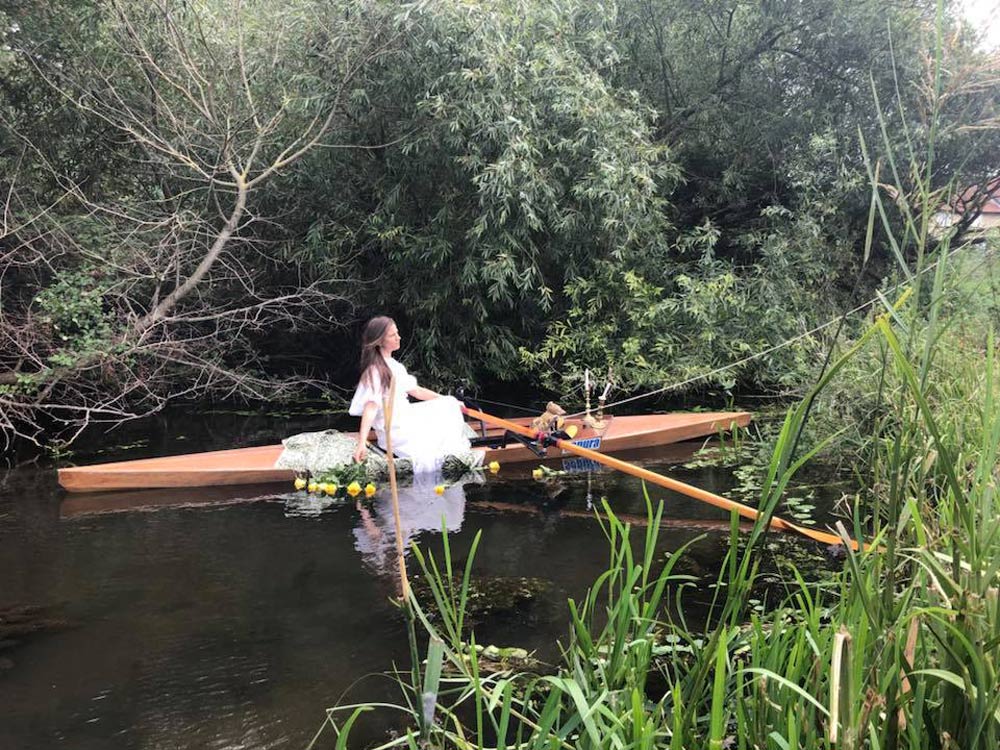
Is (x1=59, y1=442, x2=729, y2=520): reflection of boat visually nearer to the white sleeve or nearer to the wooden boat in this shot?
the wooden boat

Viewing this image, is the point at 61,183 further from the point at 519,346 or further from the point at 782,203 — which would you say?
the point at 782,203

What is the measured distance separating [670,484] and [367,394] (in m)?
2.16

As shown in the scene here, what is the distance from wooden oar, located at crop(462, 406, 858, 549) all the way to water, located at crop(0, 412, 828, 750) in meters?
0.22

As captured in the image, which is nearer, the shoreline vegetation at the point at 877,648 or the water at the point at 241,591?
the shoreline vegetation at the point at 877,648

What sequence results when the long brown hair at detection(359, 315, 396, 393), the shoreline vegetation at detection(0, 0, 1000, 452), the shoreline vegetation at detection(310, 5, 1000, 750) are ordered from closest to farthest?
the shoreline vegetation at detection(310, 5, 1000, 750) < the long brown hair at detection(359, 315, 396, 393) < the shoreline vegetation at detection(0, 0, 1000, 452)

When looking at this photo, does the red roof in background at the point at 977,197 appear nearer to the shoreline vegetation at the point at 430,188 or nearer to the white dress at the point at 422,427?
the shoreline vegetation at the point at 430,188

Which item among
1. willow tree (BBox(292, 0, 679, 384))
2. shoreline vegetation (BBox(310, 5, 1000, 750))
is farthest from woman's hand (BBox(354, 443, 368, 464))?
shoreline vegetation (BBox(310, 5, 1000, 750))

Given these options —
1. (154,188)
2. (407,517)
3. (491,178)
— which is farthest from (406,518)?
(154,188)

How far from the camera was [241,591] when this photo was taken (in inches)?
144

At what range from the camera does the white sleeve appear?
16.5ft

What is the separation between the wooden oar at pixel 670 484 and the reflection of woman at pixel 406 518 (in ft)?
1.96

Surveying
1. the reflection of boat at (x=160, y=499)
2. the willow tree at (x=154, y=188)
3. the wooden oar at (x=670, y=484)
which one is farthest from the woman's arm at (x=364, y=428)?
the willow tree at (x=154, y=188)

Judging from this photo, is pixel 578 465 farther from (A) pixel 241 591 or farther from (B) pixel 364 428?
(A) pixel 241 591

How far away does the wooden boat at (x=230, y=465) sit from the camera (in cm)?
511
